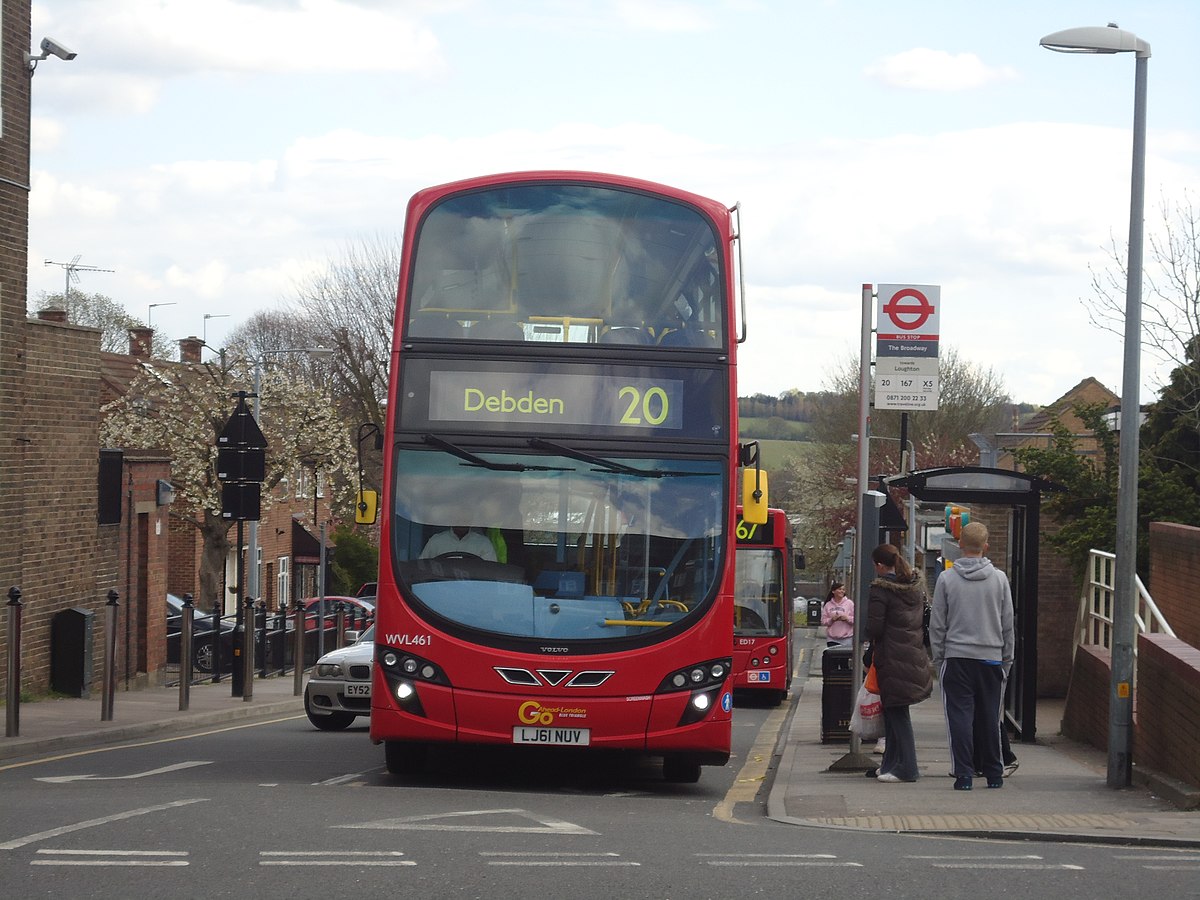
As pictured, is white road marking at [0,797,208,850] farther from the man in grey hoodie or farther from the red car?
the red car

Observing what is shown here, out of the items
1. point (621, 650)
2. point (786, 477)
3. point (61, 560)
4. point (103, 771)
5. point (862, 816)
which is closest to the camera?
point (862, 816)

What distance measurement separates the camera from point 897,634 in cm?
1137

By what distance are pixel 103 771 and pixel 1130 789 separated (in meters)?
7.65

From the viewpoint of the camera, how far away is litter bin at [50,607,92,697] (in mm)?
20047

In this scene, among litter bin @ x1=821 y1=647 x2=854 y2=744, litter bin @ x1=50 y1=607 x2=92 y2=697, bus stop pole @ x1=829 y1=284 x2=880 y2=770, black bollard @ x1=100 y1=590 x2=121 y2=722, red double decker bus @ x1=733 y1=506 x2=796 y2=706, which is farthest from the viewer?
red double decker bus @ x1=733 y1=506 x2=796 y2=706

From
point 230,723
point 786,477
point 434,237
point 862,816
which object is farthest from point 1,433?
point 786,477

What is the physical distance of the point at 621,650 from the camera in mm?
10883

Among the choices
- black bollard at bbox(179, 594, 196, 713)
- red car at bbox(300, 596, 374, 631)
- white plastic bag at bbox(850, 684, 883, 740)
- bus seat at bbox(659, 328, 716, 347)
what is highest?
bus seat at bbox(659, 328, 716, 347)

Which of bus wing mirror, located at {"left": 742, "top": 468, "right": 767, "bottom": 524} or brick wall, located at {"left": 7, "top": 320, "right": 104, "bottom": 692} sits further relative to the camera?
brick wall, located at {"left": 7, "top": 320, "right": 104, "bottom": 692}

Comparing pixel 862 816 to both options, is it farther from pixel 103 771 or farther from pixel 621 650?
pixel 103 771

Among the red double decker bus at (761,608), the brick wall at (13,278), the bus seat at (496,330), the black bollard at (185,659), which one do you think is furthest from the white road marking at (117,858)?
the red double decker bus at (761,608)

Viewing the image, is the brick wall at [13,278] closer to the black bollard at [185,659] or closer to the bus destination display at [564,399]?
the black bollard at [185,659]

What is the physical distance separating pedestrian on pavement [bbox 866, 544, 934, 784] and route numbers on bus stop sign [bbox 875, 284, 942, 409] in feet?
Answer: 21.6

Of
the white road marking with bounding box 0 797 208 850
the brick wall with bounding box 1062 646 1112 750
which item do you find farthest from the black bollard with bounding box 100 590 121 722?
the brick wall with bounding box 1062 646 1112 750
